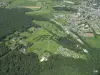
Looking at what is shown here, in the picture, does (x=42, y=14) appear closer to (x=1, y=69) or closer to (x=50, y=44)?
(x=50, y=44)

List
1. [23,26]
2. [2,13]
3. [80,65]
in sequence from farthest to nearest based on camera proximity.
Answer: [2,13] < [23,26] < [80,65]

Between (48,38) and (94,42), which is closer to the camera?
(94,42)

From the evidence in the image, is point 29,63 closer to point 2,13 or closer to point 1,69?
point 1,69

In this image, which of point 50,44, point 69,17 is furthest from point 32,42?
point 69,17

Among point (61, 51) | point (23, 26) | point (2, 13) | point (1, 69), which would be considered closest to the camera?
point (1, 69)

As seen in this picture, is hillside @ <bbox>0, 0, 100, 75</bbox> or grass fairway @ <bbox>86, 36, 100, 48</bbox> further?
grass fairway @ <bbox>86, 36, 100, 48</bbox>

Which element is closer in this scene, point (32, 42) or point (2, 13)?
point (32, 42)

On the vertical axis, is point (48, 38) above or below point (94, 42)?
above

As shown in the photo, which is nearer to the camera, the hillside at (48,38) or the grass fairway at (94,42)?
the hillside at (48,38)

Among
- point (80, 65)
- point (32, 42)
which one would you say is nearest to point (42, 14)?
point (32, 42)
